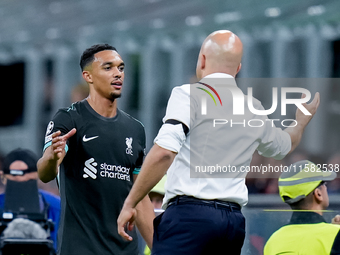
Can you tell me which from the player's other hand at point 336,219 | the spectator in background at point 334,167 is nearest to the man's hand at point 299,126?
the player's other hand at point 336,219

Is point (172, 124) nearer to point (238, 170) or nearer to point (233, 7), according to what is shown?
point (238, 170)

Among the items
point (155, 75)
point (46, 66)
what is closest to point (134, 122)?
point (155, 75)

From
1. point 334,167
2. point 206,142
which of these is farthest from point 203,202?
point 334,167

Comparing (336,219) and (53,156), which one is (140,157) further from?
(336,219)

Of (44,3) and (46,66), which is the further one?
(44,3)

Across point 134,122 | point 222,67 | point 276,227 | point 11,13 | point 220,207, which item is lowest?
point 276,227

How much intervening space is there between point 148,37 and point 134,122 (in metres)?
5.62

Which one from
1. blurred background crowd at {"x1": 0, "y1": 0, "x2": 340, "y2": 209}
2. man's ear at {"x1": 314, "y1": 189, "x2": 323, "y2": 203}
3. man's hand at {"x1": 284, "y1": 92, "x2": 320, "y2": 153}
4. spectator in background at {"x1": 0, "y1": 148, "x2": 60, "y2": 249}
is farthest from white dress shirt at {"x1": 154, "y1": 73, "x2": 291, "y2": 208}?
blurred background crowd at {"x1": 0, "y1": 0, "x2": 340, "y2": 209}

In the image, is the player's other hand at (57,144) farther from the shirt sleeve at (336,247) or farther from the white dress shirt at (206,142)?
the shirt sleeve at (336,247)

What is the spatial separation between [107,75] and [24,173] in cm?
150

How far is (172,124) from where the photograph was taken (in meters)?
2.39

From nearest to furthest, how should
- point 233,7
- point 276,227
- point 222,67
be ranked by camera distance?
point 222,67, point 276,227, point 233,7

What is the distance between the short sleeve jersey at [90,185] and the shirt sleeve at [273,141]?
38.0 inches

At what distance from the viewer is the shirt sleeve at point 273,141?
2654 millimetres
